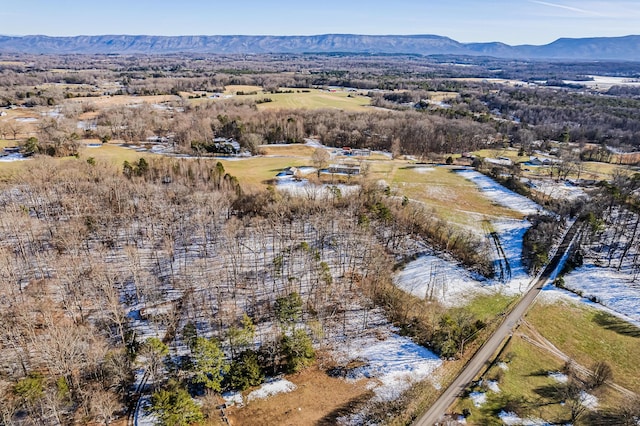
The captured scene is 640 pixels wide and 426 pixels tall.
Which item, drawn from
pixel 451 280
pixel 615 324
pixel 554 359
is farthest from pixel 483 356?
pixel 615 324

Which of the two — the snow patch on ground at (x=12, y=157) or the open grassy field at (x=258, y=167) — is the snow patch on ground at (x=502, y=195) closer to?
the open grassy field at (x=258, y=167)

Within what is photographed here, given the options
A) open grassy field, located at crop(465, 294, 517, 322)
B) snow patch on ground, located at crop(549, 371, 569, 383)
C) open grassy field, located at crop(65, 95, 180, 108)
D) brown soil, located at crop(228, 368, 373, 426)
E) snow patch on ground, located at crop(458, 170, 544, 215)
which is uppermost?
open grassy field, located at crop(65, 95, 180, 108)

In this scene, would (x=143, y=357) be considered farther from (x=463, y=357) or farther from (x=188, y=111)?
(x=188, y=111)

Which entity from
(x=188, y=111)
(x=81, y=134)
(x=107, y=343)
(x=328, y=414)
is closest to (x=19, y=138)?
(x=81, y=134)

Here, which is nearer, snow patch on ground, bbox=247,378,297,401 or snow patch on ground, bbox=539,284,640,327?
snow patch on ground, bbox=247,378,297,401

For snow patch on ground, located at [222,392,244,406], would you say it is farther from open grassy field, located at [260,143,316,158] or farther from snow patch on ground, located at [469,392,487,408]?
open grassy field, located at [260,143,316,158]

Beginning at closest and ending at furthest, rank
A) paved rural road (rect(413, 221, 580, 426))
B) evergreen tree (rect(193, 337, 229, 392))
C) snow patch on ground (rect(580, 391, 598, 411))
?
paved rural road (rect(413, 221, 580, 426)) → evergreen tree (rect(193, 337, 229, 392)) → snow patch on ground (rect(580, 391, 598, 411))

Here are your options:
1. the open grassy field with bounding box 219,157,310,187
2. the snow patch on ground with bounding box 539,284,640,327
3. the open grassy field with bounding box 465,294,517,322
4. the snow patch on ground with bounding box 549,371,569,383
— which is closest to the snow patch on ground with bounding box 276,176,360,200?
the open grassy field with bounding box 219,157,310,187

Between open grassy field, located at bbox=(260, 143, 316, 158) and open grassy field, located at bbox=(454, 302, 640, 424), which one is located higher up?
open grassy field, located at bbox=(260, 143, 316, 158)
